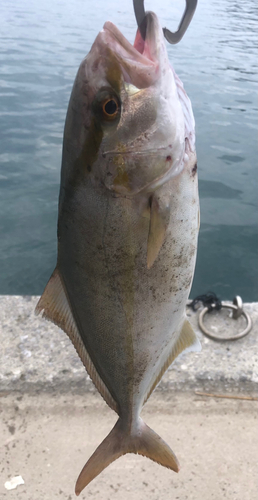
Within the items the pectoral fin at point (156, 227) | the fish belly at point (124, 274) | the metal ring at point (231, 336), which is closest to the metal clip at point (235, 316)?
the metal ring at point (231, 336)

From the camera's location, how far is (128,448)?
6.09 ft

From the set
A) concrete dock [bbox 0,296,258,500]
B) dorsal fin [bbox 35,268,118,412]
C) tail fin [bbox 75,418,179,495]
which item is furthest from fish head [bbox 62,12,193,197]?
concrete dock [bbox 0,296,258,500]

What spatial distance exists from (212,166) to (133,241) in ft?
24.6

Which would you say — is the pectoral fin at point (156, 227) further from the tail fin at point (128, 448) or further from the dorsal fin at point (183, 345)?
the tail fin at point (128, 448)

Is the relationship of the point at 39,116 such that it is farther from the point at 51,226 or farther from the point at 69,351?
the point at 69,351

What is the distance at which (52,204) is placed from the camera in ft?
23.1

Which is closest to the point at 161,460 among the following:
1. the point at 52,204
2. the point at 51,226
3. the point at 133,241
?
the point at 133,241

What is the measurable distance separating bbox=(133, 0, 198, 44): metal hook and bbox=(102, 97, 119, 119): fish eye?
23 centimetres

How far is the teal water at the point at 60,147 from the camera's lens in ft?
19.2

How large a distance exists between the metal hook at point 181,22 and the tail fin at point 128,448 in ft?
4.85

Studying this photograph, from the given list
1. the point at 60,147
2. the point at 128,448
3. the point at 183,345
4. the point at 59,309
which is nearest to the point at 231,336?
the point at 183,345

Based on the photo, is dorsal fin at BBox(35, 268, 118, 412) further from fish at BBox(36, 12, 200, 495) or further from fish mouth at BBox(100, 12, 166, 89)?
fish mouth at BBox(100, 12, 166, 89)

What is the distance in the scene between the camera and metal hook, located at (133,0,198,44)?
123 centimetres

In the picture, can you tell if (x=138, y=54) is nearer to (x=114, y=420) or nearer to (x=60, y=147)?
(x=114, y=420)
